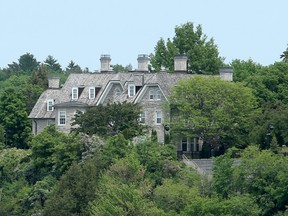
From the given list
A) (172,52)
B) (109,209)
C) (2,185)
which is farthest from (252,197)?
(172,52)

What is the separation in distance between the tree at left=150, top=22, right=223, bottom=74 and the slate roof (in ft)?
39.2

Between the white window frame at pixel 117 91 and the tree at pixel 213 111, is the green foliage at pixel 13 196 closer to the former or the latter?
the white window frame at pixel 117 91

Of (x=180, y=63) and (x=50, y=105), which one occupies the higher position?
(x=180, y=63)

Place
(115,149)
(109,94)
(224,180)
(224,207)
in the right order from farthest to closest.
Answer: (109,94)
(115,149)
(224,180)
(224,207)

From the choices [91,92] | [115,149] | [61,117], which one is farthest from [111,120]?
[61,117]

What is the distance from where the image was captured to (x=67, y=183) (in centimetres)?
7369

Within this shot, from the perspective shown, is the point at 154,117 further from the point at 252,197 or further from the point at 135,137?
the point at 252,197

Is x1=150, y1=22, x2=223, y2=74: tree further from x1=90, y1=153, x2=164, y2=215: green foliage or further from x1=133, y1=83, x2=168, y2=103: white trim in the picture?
x1=90, y1=153, x2=164, y2=215: green foliage

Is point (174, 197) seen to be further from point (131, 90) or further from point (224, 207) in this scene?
point (131, 90)

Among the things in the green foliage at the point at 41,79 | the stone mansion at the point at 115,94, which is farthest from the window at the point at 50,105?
the green foliage at the point at 41,79

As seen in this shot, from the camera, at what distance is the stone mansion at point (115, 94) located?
84.2 metres

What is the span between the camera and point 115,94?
87.4 metres

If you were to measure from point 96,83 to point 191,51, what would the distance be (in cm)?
1519

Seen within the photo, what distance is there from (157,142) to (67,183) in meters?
7.43
